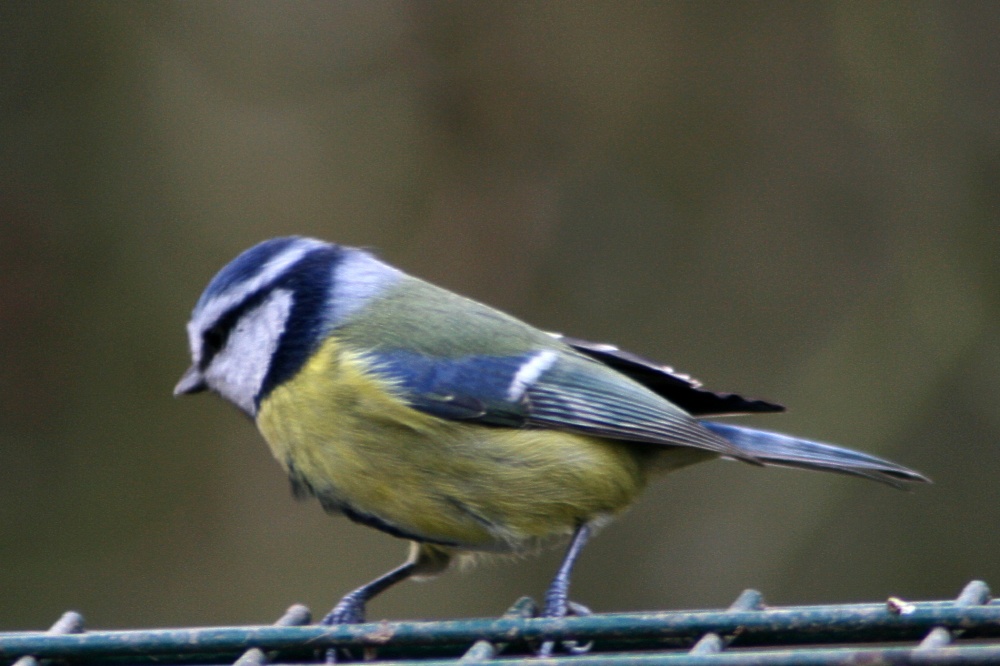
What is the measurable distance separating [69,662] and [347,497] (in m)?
0.55

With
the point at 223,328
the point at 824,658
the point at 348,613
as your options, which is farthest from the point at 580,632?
the point at 223,328

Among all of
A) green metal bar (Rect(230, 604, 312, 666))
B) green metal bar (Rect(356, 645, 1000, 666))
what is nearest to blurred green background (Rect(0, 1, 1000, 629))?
green metal bar (Rect(230, 604, 312, 666))

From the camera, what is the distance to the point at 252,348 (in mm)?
2238

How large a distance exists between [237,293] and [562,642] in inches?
38.7

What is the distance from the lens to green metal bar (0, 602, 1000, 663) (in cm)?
145

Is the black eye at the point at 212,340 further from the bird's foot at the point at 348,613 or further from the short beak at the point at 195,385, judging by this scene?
the bird's foot at the point at 348,613

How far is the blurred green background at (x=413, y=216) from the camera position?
4.04m

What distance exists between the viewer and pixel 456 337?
2205 millimetres

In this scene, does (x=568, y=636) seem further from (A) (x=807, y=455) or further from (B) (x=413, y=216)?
(B) (x=413, y=216)

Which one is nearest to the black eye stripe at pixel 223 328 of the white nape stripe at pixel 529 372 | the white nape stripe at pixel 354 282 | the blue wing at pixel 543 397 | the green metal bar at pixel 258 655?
the white nape stripe at pixel 354 282

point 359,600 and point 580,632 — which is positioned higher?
point 580,632

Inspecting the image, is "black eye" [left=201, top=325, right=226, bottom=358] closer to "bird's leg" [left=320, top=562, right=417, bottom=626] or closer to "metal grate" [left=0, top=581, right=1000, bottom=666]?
"bird's leg" [left=320, top=562, right=417, bottom=626]

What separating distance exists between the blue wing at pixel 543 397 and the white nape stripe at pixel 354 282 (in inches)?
6.3

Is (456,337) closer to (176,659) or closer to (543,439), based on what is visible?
(543,439)
